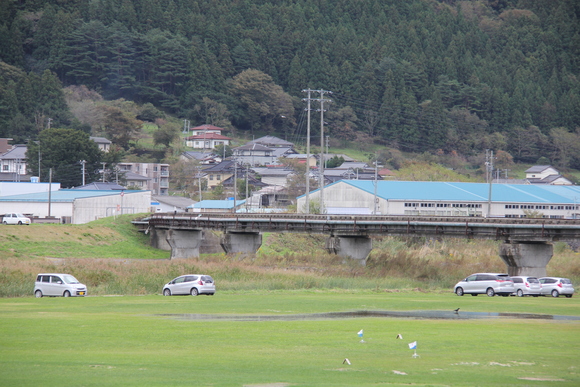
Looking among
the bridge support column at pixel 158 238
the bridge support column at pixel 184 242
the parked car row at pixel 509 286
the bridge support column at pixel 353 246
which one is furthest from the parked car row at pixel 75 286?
the bridge support column at pixel 158 238

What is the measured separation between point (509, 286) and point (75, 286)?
2335cm

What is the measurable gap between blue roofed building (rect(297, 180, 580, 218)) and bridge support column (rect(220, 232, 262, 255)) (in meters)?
29.8

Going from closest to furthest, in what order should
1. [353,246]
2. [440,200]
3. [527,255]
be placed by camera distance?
[527,255], [353,246], [440,200]

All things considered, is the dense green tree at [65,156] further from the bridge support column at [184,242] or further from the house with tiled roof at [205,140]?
the bridge support column at [184,242]

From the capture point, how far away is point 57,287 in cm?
3872

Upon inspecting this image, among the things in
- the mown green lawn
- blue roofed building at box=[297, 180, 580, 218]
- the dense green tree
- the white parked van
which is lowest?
the white parked van

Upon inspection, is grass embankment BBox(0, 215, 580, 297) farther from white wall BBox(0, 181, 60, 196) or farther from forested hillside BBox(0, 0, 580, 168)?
forested hillside BBox(0, 0, 580, 168)

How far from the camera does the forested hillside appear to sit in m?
168

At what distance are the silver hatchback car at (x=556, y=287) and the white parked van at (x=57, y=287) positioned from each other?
2543 centimetres

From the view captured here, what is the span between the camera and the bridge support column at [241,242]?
214 feet

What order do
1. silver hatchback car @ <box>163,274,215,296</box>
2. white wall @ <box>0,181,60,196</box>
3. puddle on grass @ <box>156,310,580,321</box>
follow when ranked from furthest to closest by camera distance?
white wall @ <box>0,181,60,196</box> < silver hatchback car @ <box>163,274,215,296</box> < puddle on grass @ <box>156,310,580,321</box>

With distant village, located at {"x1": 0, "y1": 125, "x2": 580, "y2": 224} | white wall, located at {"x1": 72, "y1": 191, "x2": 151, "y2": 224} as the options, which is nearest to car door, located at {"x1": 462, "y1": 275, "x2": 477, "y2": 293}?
distant village, located at {"x1": 0, "y1": 125, "x2": 580, "y2": 224}

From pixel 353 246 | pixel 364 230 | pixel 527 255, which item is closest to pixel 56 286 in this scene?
pixel 364 230

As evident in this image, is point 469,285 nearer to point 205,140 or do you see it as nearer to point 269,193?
point 269,193
